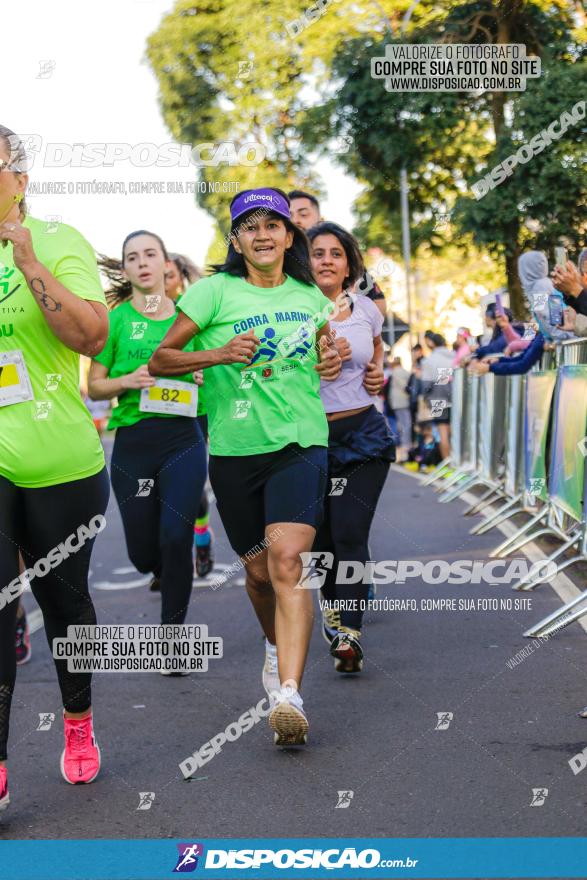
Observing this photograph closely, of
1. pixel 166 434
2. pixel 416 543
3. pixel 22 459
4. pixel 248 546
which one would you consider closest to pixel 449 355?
pixel 416 543

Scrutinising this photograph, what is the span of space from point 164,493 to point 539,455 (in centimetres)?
350

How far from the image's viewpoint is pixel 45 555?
4582 mm

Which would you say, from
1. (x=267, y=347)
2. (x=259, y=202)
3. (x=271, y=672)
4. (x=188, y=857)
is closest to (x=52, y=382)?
(x=267, y=347)

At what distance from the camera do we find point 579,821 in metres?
4.05

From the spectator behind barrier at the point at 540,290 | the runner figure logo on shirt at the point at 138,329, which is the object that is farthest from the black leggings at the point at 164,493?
the spectator behind barrier at the point at 540,290

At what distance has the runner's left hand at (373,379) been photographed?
679 cm

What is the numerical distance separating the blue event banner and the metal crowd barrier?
2959 millimetres

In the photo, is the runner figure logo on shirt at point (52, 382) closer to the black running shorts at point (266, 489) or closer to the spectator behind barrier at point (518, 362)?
the black running shorts at point (266, 489)

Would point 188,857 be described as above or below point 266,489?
below

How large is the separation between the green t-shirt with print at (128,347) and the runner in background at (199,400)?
17.5 inches

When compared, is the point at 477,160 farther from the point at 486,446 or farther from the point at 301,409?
the point at 301,409

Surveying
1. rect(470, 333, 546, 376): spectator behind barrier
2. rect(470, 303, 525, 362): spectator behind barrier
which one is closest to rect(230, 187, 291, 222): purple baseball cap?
rect(470, 333, 546, 376): spectator behind barrier

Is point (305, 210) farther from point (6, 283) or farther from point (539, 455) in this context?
point (6, 283)

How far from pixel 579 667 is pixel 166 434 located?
2.26 meters
